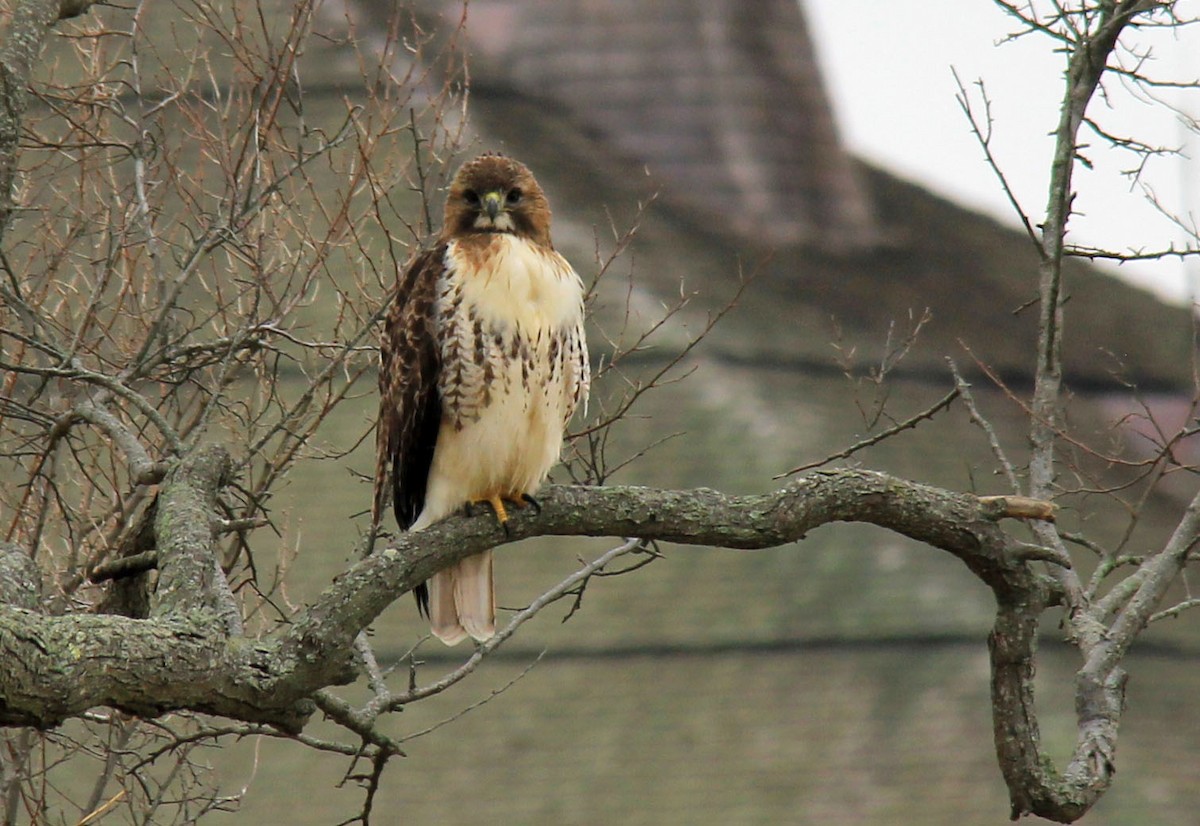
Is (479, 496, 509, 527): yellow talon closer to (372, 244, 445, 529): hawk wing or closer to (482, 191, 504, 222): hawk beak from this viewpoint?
(372, 244, 445, 529): hawk wing

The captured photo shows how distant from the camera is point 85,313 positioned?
6.65 metres

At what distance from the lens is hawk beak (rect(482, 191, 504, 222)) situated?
19.4 feet

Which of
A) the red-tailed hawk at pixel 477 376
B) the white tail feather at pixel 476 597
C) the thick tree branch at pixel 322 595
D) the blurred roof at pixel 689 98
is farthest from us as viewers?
the blurred roof at pixel 689 98

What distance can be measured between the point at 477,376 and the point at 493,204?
63cm

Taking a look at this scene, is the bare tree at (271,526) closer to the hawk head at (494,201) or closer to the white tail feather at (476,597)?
the hawk head at (494,201)

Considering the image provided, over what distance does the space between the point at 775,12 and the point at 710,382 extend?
760 centimetres

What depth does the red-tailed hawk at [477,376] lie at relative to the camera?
558 cm

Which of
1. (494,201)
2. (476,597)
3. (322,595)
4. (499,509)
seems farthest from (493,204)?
(322,595)

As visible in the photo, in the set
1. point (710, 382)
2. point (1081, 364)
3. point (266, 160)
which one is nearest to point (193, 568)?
point (266, 160)

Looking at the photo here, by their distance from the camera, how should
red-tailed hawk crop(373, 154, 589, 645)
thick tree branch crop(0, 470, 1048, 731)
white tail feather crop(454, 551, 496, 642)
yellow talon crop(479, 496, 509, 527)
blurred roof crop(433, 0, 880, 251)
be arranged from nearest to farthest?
thick tree branch crop(0, 470, 1048, 731), yellow talon crop(479, 496, 509, 527), red-tailed hawk crop(373, 154, 589, 645), white tail feather crop(454, 551, 496, 642), blurred roof crop(433, 0, 880, 251)

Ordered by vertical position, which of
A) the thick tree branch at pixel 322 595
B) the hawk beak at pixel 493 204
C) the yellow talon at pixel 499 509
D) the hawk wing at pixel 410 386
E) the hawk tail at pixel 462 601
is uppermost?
the hawk beak at pixel 493 204

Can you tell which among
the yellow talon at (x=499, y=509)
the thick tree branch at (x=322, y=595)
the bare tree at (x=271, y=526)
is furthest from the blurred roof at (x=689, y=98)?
the thick tree branch at (x=322, y=595)

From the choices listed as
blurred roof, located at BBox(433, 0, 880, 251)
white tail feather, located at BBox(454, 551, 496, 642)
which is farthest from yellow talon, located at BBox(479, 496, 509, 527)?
blurred roof, located at BBox(433, 0, 880, 251)

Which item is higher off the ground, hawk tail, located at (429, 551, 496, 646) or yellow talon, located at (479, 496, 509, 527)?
yellow talon, located at (479, 496, 509, 527)
